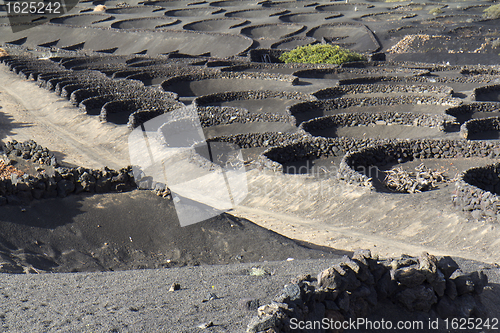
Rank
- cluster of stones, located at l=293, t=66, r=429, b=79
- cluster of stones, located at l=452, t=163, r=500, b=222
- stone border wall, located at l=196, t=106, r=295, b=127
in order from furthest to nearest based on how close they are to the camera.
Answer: cluster of stones, located at l=293, t=66, r=429, b=79 → stone border wall, located at l=196, t=106, r=295, b=127 → cluster of stones, located at l=452, t=163, r=500, b=222

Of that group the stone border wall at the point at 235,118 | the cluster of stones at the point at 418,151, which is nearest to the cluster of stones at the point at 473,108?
the cluster of stones at the point at 418,151

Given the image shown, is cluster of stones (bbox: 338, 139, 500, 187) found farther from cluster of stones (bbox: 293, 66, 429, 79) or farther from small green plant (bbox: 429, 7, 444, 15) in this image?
small green plant (bbox: 429, 7, 444, 15)

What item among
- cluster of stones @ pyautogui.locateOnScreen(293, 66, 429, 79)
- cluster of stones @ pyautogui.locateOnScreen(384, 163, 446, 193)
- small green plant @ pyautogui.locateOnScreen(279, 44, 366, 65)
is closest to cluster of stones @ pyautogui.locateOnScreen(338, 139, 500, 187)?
cluster of stones @ pyautogui.locateOnScreen(384, 163, 446, 193)

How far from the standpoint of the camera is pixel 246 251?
15.2 metres

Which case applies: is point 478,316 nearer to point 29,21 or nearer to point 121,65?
point 121,65

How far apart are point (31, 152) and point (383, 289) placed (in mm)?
21250

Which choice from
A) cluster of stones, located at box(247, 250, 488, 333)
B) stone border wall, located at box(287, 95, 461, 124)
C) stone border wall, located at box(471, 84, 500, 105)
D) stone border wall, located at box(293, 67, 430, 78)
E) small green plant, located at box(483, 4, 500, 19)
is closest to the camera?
cluster of stones, located at box(247, 250, 488, 333)

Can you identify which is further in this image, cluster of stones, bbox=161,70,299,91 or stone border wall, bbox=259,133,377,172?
cluster of stones, bbox=161,70,299,91

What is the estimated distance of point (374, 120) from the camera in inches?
1202

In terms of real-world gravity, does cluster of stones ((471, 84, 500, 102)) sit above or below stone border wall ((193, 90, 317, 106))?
below

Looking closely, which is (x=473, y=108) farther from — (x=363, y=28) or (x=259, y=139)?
(x=363, y=28)

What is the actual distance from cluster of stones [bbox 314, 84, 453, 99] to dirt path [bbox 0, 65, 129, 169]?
15469 millimetres

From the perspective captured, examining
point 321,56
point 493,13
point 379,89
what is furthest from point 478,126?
point 493,13

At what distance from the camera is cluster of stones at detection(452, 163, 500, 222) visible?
686 inches
